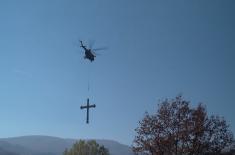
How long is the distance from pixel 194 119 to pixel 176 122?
179cm

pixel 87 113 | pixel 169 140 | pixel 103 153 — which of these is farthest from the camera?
pixel 103 153

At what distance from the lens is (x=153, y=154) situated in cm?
3117

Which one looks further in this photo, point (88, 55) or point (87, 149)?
point (87, 149)

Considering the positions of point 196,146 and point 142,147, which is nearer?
point 196,146

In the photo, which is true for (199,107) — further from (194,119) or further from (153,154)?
(153,154)

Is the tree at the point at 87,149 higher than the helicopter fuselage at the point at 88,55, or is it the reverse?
the helicopter fuselage at the point at 88,55

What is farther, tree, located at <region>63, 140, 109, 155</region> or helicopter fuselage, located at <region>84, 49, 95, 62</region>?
tree, located at <region>63, 140, 109, 155</region>

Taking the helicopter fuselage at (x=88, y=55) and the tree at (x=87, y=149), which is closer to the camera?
the helicopter fuselage at (x=88, y=55)

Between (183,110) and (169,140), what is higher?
(183,110)

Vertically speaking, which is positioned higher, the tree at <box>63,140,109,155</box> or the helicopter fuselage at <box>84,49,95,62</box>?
the helicopter fuselage at <box>84,49,95,62</box>

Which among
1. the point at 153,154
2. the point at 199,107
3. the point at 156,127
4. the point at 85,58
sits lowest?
the point at 153,154

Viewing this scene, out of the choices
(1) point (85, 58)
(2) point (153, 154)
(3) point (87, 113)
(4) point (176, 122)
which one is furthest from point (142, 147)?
(1) point (85, 58)

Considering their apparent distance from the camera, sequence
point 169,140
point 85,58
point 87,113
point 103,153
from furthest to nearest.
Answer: point 103,153 < point 85,58 < point 87,113 < point 169,140

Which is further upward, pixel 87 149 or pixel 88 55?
pixel 88 55
